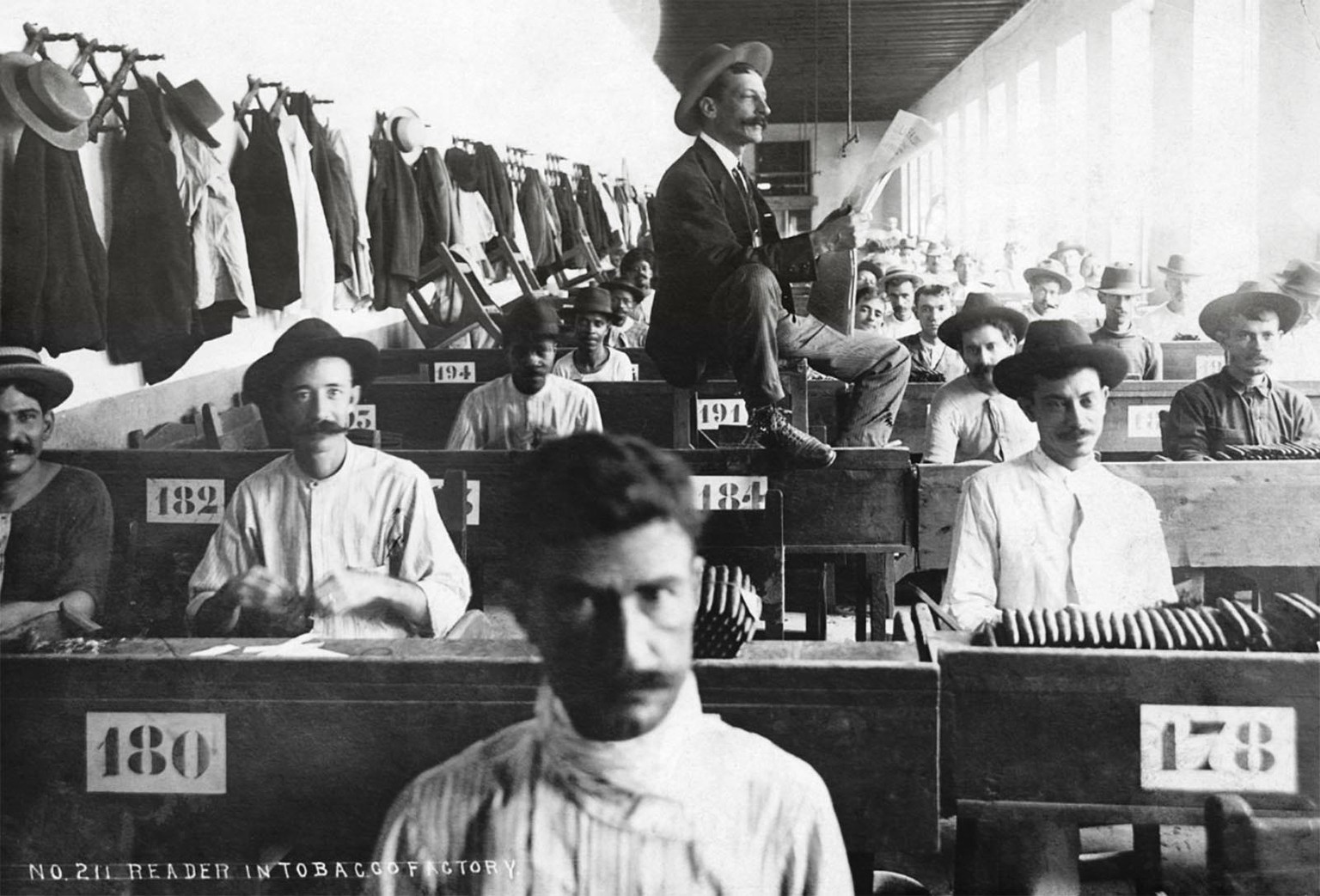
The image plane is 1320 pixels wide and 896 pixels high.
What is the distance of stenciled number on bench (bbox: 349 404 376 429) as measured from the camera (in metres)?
2.50

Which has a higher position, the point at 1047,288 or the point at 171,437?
the point at 1047,288

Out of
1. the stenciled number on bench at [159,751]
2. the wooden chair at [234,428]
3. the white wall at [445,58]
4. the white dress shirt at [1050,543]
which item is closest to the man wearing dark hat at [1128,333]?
the white dress shirt at [1050,543]

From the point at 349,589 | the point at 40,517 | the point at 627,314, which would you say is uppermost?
the point at 627,314

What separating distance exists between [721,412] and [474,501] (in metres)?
0.38

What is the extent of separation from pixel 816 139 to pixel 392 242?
286cm

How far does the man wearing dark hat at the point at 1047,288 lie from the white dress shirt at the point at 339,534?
82.6 inches

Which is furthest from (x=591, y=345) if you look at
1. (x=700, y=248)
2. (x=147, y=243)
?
(x=700, y=248)

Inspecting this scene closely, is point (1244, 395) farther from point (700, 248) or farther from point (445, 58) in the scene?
point (445, 58)

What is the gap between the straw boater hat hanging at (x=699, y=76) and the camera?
144cm

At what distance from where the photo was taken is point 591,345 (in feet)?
11.0

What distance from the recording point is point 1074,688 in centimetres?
111

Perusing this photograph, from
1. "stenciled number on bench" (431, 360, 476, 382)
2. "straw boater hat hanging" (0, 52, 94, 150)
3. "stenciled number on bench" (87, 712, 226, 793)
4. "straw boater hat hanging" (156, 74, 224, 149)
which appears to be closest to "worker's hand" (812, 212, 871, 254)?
"stenciled number on bench" (87, 712, 226, 793)

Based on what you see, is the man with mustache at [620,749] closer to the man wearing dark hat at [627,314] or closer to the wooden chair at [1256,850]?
the wooden chair at [1256,850]

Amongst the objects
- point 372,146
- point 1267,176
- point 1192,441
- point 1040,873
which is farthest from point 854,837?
point 372,146
